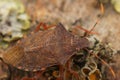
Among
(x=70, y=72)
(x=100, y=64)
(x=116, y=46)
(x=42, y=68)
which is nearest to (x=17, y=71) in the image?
(x=42, y=68)

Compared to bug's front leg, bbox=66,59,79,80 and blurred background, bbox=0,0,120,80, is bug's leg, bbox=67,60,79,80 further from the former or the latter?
blurred background, bbox=0,0,120,80

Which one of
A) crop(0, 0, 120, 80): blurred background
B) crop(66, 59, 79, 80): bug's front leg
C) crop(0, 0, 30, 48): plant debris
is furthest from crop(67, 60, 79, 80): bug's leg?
crop(0, 0, 30, 48): plant debris

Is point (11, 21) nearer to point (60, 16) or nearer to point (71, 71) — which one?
point (60, 16)

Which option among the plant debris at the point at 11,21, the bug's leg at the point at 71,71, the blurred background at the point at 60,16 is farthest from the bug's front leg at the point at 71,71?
the plant debris at the point at 11,21

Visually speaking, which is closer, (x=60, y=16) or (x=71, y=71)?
(x=71, y=71)

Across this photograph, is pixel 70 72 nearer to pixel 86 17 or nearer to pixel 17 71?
pixel 17 71

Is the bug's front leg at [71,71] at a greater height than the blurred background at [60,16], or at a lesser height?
lesser

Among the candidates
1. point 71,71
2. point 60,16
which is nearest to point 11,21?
point 60,16

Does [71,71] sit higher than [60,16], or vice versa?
[60,16]

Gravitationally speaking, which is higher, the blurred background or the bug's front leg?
the blurred background

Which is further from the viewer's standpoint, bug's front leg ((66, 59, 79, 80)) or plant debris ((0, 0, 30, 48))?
plant debris ((0, 0, 30, 48))

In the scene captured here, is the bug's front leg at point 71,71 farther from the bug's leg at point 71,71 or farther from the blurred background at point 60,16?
the blurred background at point 60,16
